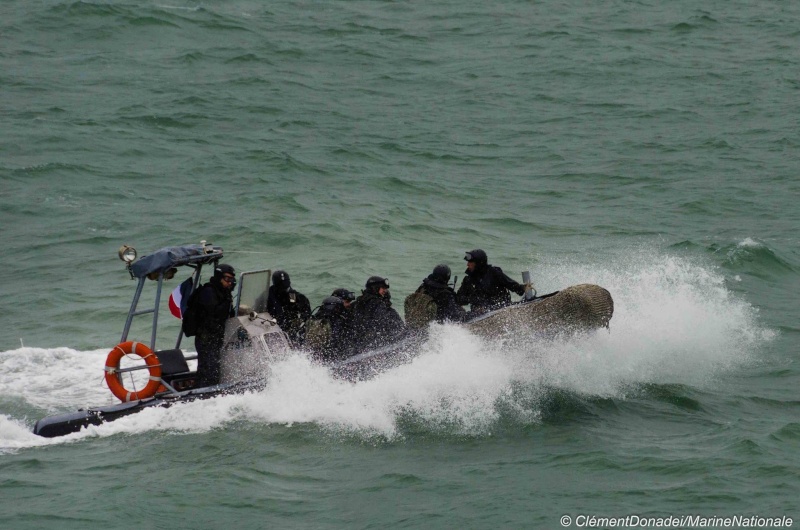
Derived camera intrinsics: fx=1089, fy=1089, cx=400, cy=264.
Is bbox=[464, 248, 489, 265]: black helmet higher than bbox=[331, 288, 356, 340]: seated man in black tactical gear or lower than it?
higher

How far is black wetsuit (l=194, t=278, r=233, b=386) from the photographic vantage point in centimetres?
1341

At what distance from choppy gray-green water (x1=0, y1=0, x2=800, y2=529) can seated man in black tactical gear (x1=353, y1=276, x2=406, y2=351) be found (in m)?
0.62

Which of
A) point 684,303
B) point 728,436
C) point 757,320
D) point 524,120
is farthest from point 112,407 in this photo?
point 524,120

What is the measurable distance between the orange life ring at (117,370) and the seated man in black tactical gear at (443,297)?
3.62 meters

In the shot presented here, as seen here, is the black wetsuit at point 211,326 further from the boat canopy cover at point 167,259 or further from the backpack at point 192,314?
the boat canopy cover at point 167,259

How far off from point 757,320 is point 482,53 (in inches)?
732

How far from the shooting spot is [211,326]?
1348 cm

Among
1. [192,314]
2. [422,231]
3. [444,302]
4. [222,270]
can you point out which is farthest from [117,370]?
[422,231]

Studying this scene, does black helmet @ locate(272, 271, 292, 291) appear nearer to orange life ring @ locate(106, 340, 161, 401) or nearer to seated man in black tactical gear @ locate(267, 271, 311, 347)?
seated man in black tactical gear @ locate(267, 271, 311, 347)

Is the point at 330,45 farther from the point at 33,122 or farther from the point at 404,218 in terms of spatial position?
the point at 404,218

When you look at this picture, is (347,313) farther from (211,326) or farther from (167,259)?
(167,259)

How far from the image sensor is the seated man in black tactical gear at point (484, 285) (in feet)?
49.0

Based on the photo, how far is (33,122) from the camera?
27.3 m

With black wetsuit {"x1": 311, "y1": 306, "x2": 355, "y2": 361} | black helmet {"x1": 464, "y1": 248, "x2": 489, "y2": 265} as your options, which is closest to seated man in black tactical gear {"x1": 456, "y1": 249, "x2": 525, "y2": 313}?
black helmet {"x1": 464, "y1": 248, "x2": 489, "y2": 265}
